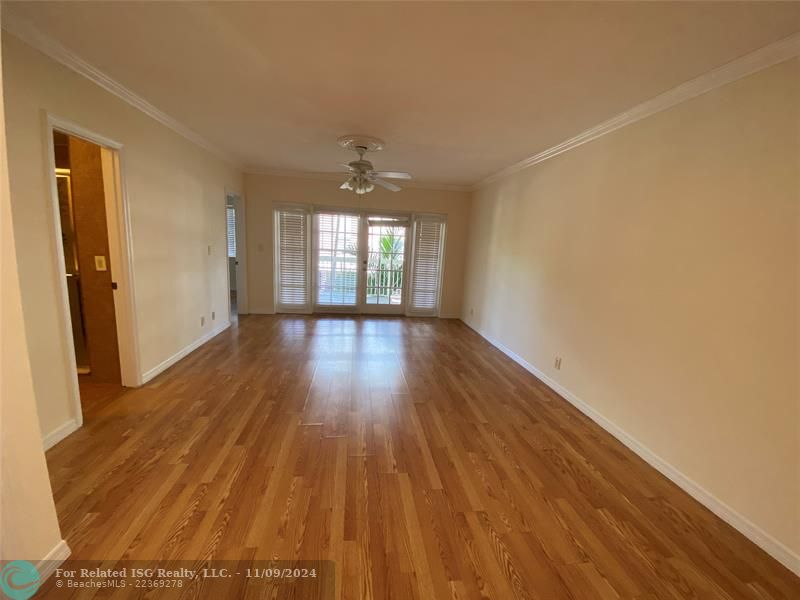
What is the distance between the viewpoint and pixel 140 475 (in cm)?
185

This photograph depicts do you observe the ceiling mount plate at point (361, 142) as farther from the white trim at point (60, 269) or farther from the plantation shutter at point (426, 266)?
the plantation shutter at point (426, 266)

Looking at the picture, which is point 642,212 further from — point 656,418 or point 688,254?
point 656,418

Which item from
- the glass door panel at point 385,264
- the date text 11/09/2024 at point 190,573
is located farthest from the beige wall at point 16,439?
the glass door panel at point 385,264

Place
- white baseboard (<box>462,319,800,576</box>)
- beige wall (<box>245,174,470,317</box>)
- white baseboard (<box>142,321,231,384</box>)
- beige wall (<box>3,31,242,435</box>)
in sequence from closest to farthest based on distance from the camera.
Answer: white baseboard (<box>462,319,800,576</box>) → beige wall (<box>3,31,242,435</box>) → white baseboard (<box>142,321,231,384</box>) → beige wall (<box>245,174,470,317</box>)

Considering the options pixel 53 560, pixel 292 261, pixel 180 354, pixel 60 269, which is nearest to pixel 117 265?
pixel 60 269

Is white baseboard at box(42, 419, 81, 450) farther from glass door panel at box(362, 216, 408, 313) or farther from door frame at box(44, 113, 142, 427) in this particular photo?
glass door panel at box(362, 216, 408, 313)

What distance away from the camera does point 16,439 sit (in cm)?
116

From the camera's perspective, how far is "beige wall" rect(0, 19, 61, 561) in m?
1.10

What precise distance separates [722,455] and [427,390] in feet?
6.71

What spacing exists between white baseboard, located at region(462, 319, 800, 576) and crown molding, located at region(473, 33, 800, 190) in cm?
233

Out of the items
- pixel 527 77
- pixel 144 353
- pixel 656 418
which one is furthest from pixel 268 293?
pixel 656 418

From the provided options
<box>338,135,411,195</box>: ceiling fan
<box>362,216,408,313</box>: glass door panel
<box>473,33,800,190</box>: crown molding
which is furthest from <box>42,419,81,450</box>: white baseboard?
<box>473,33,800,190</box>: crown molding

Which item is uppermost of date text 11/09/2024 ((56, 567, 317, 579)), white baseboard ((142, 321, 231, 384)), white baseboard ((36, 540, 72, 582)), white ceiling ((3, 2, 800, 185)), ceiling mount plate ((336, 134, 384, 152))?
white ceiling ((3, 2, 800, 185))

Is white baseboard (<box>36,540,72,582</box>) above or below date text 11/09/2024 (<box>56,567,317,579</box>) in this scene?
above
